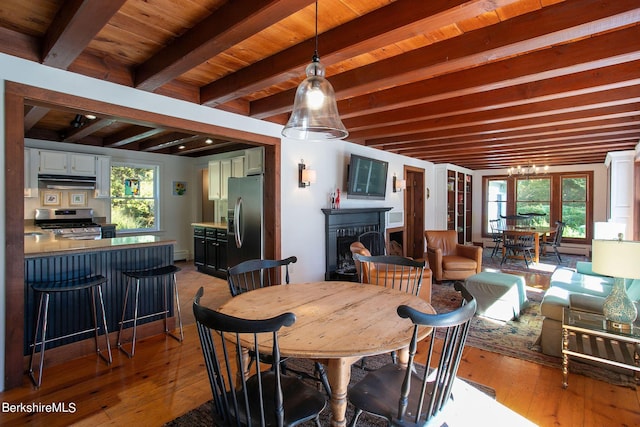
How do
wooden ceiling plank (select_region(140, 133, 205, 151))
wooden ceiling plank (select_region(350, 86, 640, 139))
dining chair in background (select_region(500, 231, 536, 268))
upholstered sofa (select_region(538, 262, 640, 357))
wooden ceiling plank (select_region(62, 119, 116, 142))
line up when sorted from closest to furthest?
1. upholstered sofa (select_region(538, 262, 640, 357))
2. wooden ceiling plank (select_region(350, 86, 640, 139))
3. wooden ceiling plank (select_region(62, 119, 116, 142))
4. wooden ceiling plank (select_region(140, 133, 205, 151))
5. dining chair in background (select_region(500, 231, 536, 268))

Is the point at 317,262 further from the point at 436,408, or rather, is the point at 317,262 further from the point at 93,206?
the point at 93,206

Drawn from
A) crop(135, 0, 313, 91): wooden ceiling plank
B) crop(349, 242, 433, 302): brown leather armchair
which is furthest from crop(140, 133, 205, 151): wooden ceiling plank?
crop(349, 242, 433, 302): brown leather armchair

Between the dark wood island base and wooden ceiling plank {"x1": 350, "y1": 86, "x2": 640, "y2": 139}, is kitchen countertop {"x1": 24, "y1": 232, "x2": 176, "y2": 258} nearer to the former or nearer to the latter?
the dark wood island base

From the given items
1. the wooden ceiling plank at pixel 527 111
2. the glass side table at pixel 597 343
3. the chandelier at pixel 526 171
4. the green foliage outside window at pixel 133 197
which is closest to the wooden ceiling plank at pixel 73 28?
the wooden ceiling plank at pixel 527 111

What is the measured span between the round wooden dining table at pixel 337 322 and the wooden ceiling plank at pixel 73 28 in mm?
1705

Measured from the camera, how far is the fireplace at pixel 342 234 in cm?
477

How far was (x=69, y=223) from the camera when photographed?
5512 millimetres

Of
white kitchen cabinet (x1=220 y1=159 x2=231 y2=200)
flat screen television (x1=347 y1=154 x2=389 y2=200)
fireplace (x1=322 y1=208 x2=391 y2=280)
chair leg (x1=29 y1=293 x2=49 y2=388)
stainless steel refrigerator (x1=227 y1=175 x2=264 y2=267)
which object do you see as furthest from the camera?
white kitchen cabinet (x1=220 y1=159 x2=231 y2=200)

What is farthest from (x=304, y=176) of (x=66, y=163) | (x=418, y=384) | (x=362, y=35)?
(x=66, y=163)

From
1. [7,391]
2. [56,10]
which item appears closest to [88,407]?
[7,391]

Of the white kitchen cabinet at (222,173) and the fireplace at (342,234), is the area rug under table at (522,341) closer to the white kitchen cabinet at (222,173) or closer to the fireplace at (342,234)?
the fireplace at (342,234)

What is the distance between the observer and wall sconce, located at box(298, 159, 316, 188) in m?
4.30

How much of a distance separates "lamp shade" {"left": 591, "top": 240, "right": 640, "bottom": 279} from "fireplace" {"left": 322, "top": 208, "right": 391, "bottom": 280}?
9.90ft

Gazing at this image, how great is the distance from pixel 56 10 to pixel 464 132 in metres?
4.42
